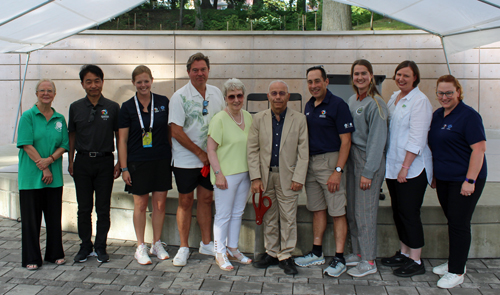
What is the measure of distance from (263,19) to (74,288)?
55.1 ft

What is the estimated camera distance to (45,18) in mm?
4574

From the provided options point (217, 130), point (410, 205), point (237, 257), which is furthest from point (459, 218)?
point (217, 130)

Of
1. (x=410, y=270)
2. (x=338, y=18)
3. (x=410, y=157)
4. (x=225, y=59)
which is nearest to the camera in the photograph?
(x=410, y=157)

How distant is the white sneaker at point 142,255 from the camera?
3.47 metres

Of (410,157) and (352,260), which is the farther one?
(352,260)

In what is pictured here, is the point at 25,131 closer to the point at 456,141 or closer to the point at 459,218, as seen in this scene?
the point at 456,141

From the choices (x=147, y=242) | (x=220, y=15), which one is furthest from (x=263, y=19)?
(x=147, y=242)

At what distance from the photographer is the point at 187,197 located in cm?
355

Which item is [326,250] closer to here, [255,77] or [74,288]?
[74,288]

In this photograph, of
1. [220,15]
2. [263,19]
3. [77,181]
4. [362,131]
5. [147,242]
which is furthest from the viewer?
[220,15]

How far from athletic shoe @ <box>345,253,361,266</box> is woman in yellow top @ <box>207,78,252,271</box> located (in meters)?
1.08

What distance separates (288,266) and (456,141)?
5.82 feet

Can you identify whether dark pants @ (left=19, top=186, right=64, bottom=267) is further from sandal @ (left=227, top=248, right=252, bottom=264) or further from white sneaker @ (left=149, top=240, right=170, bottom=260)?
sandal @ (left=227, top=248, right=252, bottom=264)

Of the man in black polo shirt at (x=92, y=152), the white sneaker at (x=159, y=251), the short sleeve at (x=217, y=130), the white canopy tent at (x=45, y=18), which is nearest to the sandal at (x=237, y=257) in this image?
the white sneaker at (x=159, y=251)
